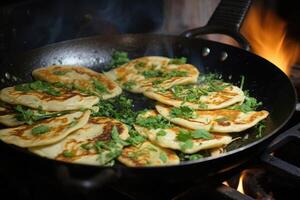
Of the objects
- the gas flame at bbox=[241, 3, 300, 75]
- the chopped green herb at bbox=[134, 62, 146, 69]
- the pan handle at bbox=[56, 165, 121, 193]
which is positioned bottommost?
the chopped green herb at bbox=[134, 62, 146, 69]

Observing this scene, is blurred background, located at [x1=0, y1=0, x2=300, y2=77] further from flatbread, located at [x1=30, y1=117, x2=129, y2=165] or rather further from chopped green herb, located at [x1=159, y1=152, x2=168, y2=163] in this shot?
chopped green herb, located at [x1=159, y1=152, x2=168, y2=163]

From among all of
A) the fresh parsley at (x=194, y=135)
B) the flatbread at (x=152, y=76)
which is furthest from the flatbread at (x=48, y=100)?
the fresh parsley at (x=194, y=135)

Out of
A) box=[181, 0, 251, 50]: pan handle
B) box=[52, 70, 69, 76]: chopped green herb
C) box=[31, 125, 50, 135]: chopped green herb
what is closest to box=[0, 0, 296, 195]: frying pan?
box=[181, 0, 251, 50]: pan handle

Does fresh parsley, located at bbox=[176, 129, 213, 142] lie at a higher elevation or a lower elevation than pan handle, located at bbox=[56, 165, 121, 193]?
lower

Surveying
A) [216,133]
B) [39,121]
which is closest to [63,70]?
[39,121]

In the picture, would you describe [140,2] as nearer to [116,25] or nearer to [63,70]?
[116,25]

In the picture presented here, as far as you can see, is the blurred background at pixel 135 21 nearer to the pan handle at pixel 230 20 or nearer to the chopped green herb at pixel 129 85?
the pan handle at pixel 230 20

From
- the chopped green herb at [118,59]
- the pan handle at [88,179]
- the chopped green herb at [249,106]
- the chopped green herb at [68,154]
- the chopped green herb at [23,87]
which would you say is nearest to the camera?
the pan handle at [88,179]
